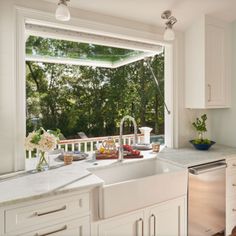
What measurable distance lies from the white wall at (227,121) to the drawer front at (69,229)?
2.10 metres

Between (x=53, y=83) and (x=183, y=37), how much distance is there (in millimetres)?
3665

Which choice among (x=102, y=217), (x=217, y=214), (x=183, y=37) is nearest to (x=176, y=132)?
(x=217, y=214)

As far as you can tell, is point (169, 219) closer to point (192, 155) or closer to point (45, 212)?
point (192, 155)

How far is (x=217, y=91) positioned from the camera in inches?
100

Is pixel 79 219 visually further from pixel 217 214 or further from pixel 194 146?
pixel 194 146

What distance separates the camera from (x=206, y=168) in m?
2.03

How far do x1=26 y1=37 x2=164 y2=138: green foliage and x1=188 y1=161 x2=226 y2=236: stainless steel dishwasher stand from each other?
3.68 m

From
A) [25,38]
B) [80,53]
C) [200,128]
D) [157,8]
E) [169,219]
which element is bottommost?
[169,219]

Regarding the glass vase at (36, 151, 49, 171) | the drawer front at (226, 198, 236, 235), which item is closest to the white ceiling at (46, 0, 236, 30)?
the glass vase at (36, 151, 49, 171)

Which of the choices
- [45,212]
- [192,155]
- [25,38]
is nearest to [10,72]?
[25,38]

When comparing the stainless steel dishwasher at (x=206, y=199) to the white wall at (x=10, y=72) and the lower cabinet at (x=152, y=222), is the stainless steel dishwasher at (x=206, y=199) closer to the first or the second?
the lower cabinet at (x=152, y=222)

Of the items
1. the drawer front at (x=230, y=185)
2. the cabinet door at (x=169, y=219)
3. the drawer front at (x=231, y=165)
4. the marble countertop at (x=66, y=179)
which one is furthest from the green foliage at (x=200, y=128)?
the cabinet door at (x=169, y=219)

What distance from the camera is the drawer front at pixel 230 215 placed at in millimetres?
2268

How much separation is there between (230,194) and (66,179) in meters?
1.73
